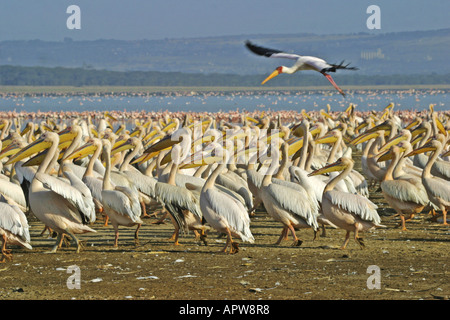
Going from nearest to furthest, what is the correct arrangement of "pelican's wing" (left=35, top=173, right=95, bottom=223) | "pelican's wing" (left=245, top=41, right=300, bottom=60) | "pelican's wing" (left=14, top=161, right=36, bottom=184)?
"pelican's wing" (left=35, top=173, right=95, bottom=223) → "pelican's wing" (left=14, top=161, right=36, bottom=184) → "pelican's wing" (left=245, top=41, right=300, bottom=60)

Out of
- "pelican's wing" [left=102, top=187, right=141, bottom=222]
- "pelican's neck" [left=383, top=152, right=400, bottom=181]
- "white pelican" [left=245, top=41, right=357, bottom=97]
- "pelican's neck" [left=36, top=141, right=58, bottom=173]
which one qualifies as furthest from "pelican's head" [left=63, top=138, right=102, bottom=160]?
"pelican's neck" [left=383, top=152, right=400, bottom=181]

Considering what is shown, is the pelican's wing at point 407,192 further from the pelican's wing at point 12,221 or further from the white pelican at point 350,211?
the pelican's wing at point 12,221

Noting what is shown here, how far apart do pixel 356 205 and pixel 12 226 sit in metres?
2.96

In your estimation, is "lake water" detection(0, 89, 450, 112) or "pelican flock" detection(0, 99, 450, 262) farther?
"lake water" detection(0, 89, 450, 112)

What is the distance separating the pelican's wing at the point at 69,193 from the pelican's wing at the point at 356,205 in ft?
7.11

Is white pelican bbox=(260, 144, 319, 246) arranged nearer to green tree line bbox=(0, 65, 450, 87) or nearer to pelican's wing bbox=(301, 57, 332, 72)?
pelican's wing bbox=(301, 57, 332, 72)

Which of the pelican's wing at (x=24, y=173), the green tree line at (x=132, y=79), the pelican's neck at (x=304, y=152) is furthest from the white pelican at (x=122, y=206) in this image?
A: the green tree line at (x=132, y=79)

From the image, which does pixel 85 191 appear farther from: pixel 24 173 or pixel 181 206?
pixel 24 173

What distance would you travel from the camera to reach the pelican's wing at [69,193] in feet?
21.4

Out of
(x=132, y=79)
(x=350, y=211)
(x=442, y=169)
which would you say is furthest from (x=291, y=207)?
(x=132, y=79)

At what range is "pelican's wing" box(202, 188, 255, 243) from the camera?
6652 millimetres

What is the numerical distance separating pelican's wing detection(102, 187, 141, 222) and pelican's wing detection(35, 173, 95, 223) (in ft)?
0.69
